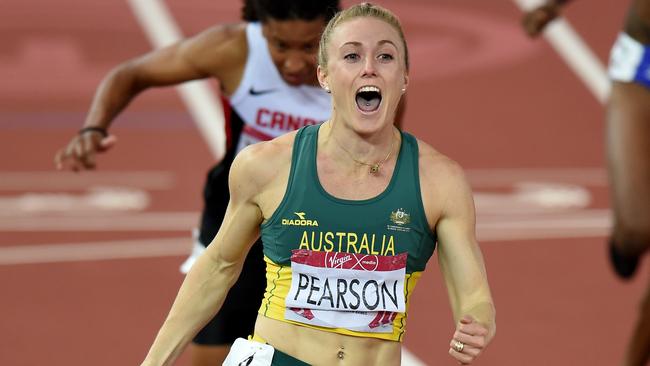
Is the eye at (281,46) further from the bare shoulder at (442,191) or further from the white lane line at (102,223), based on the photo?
the white lane line at (102,223)

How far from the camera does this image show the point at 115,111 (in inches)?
232

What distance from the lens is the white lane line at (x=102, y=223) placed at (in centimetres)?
934

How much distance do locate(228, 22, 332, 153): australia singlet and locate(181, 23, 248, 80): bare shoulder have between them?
3 cm

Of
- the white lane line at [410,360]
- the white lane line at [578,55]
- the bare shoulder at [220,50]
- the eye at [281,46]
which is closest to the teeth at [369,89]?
the eye at [281,46]

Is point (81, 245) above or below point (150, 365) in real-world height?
above

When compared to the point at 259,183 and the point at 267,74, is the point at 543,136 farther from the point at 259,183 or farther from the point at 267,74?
the point at 259,183

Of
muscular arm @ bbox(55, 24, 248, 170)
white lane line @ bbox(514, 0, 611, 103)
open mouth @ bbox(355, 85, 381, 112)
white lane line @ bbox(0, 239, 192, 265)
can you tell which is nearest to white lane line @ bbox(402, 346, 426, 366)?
white lane line @ bbox(0, 239, 192, 265)

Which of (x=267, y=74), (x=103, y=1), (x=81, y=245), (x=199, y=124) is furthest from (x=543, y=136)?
(x=267, y=74)

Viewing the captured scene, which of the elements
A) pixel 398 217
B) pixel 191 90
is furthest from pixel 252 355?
pixel 191 90

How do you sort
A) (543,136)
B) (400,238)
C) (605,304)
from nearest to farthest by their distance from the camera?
(400,238)
(605,304)
(543,136)

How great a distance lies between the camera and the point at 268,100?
18.9 feet

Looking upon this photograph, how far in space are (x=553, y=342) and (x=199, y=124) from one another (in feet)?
14.4

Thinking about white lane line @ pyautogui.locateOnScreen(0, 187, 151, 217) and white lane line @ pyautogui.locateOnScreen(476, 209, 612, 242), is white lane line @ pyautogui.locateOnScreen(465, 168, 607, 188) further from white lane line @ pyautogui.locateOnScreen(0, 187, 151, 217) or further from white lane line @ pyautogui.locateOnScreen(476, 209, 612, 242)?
white lane line @ pyautogui.locateOnScreen(0, 187, 151, 217)

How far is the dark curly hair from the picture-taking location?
5488 mm
